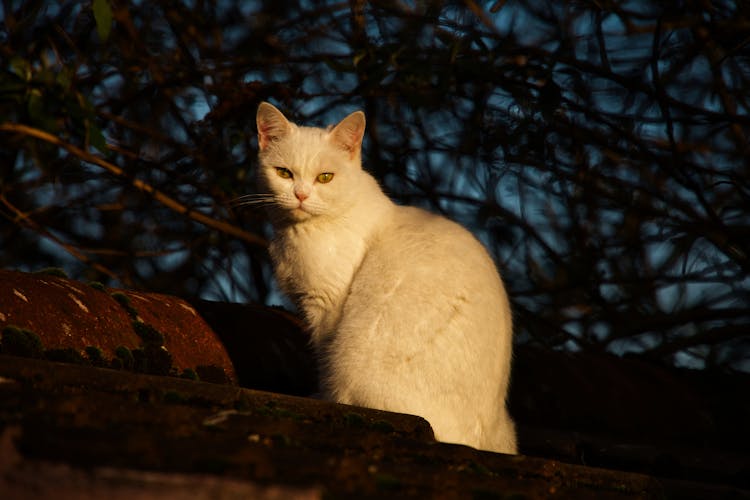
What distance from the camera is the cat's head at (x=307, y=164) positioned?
342 centimetres

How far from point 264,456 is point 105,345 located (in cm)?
144

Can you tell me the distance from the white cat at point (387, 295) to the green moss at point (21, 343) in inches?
43.5

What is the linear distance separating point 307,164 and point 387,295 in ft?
3.16

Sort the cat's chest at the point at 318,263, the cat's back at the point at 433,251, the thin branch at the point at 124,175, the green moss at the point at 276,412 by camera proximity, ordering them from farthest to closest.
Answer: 1. the thin branch at the point at 124,175
2. the cat's chest at the point at 318,263
3. the cat's back at the point at 433,251
4. the green moss at the point at 276,412

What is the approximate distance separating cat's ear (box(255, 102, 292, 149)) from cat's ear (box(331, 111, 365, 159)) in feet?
0.88

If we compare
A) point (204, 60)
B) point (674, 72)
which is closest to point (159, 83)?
point (204, 60)

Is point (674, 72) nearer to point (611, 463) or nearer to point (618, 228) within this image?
point (618, 228)

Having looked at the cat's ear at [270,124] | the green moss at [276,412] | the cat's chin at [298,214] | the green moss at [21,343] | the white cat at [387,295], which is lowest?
the green moss at [276,412]

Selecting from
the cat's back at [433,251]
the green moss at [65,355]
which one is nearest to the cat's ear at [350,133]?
the cat's back at [433,251]

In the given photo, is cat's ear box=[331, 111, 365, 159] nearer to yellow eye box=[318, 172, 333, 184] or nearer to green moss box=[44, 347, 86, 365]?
yellow eye box=[318, 172, 333, 184]

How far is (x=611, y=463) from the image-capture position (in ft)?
9.83

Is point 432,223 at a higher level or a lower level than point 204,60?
lower

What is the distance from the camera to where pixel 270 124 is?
3.76 m

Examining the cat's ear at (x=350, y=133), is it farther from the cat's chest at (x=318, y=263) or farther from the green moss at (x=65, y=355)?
the green moss at (x=65, y=355)
